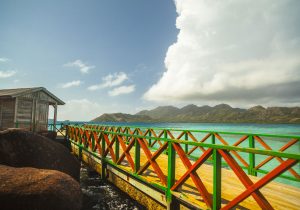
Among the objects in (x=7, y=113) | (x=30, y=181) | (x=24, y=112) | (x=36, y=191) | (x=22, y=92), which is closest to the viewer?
(x=36, y=191)

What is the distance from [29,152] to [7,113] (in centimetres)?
1356

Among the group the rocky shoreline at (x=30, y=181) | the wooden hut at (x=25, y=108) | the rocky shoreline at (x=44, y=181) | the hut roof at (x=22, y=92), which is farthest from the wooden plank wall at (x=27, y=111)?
the rocky shoreline at (x=30, y=181)

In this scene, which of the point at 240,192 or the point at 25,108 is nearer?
the point at 240,192

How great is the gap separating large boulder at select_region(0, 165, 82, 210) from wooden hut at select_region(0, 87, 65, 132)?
565 inches

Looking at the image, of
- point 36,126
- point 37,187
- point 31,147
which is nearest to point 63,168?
point 31,147

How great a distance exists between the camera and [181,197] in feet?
13.4

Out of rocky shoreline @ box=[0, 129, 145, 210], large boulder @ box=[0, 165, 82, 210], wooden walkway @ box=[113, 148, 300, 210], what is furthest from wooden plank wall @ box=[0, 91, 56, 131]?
wooden walkway @ box=[113, 148, 300, 210]

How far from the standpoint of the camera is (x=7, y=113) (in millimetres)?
17281

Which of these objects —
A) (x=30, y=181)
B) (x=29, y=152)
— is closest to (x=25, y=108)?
(x=29, y=152)

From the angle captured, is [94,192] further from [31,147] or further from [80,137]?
[80,137]

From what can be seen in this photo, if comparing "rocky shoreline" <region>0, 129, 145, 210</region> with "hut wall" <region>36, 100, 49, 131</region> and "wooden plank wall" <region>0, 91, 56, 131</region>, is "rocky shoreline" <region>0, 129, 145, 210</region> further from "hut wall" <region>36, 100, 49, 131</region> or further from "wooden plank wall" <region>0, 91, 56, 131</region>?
"hut wall" <region>36, 100, 49, 131</region>

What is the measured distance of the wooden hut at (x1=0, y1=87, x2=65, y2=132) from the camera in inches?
665

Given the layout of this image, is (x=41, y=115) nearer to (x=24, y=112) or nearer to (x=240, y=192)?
(x=24, y=112)

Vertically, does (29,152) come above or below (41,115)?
below
